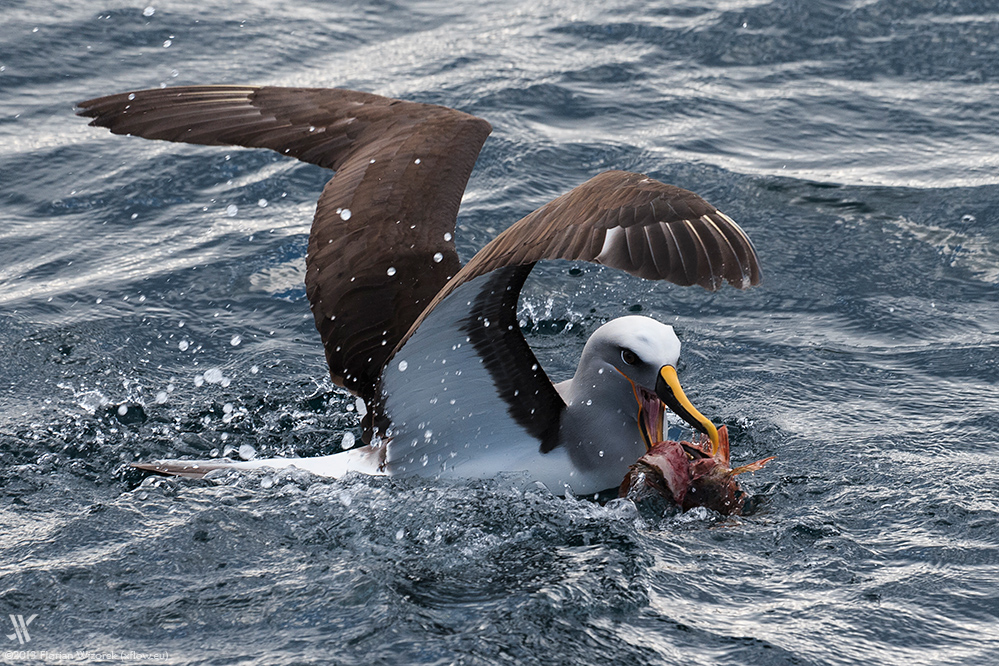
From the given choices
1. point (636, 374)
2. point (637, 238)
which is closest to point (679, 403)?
point (636, 374)

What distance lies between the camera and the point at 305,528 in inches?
203

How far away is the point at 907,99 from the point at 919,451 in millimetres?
5381

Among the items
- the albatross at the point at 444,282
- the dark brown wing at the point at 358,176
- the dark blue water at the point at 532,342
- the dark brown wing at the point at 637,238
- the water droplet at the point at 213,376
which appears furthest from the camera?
the water droplet at the point at 213,376

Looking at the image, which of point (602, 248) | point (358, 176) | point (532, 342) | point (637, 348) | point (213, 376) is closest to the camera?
point (602, 248)

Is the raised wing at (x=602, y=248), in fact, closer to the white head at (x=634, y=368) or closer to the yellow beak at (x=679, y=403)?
the white head at (x=634, y=368)

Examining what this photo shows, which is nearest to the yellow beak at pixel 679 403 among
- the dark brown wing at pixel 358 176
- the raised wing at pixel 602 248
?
the raised wing at pixel 602 248

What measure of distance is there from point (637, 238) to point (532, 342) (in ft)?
10.8

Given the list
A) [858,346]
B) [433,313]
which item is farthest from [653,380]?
[858,346]

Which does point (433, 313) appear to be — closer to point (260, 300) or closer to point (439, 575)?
point (439, 575)

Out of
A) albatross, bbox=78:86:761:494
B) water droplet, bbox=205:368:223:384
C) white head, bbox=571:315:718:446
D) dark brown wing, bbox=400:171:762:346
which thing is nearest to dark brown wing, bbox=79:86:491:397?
albatross, bbox=78:86:761:494

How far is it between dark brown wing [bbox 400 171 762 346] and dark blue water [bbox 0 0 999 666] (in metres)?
1.28

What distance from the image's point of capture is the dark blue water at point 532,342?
4.54 m

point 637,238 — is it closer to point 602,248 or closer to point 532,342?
point 602,248

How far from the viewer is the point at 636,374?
5484 mm
